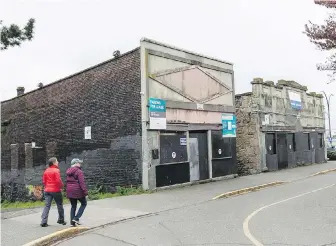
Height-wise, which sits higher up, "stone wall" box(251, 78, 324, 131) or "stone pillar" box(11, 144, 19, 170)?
"stone wall" box(251, 78, 324, 131)

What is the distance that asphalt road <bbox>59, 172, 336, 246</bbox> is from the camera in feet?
25.1

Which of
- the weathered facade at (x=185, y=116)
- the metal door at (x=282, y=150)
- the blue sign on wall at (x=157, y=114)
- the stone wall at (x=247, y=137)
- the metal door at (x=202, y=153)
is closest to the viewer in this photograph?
the blue sign on wall at (x=157, y=114)

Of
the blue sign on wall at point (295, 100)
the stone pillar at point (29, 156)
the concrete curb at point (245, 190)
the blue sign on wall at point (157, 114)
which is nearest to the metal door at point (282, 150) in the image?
the blue sign on wall at point (295, 100)

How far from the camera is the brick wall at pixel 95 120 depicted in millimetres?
16578

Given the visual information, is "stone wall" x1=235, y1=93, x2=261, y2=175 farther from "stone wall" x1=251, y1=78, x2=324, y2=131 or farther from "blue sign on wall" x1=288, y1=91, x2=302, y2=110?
"blue sign on wall" x1=288, y1=91, x2=302, y2=110

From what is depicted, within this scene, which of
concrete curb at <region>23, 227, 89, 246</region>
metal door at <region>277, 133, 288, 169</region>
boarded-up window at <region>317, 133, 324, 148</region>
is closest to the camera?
concrete curb at <region>23, 227, 89, 246</region>

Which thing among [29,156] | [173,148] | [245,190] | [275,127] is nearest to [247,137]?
[275,127]

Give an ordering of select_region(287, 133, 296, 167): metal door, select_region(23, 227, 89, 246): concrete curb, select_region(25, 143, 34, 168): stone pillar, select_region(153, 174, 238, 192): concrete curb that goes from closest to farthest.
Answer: select_region(23, 227, 89, 246): concrete curb, select_region(153, 174, 238, 192): concrete curb, select_region(25, 143, 34, 168): stone pillar, select_region(287, 133, 296, 167): metal door

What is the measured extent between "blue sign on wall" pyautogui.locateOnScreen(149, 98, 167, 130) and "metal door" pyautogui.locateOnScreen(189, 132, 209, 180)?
2.36 meters

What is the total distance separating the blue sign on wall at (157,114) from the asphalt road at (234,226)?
14.3ft

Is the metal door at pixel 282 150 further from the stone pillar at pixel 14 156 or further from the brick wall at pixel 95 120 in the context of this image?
the stone pillar at pixel 14 156

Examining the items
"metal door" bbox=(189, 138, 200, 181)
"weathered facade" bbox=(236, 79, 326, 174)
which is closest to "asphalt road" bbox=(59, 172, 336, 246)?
"metal door" bbox=(189, 138, 200, 181)

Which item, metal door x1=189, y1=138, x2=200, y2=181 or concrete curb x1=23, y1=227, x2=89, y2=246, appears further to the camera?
metal door x1=189, y1=138, x2=200, y2=181

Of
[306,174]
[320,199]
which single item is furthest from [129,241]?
[306,174]
